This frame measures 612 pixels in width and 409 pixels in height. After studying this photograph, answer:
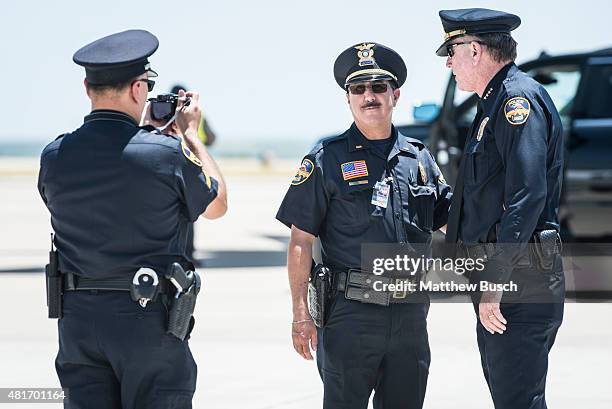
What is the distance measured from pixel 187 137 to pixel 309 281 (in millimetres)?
782

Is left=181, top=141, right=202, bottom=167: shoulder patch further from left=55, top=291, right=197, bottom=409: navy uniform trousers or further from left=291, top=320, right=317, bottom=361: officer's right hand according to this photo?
left=291, top=320, right=317, bottom=361: officer's right hand

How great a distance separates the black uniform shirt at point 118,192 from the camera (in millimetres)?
3307

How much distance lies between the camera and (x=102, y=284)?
10.9 feet

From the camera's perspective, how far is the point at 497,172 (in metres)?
3.62

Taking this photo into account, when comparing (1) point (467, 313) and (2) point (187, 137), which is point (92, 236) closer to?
(2) point (187, 137)

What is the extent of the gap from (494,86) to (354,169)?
591 mm

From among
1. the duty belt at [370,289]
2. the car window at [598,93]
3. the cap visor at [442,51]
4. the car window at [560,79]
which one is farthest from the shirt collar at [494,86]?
the car window at [560,79]

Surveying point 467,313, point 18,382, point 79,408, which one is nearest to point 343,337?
point 79,408

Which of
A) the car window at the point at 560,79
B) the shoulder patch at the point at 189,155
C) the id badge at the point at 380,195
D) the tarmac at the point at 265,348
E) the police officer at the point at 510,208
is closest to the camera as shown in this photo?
the shoulder patch at the point at 189,155

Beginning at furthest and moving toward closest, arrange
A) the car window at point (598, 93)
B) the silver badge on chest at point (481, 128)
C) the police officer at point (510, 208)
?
the car window at point (598, 93) < the silver badge on chest at point (481, 128) < the police officer at point (510, 208)

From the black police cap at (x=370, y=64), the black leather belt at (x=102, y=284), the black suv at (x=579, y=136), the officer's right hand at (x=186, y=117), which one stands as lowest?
the black suv at (x=579, y=136)

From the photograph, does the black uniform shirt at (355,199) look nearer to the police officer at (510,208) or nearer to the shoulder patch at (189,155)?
the police officer at (510,208)

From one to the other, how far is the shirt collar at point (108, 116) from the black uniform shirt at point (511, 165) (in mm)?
1199

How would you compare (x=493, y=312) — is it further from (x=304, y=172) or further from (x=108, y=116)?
(x=108, y=116)
